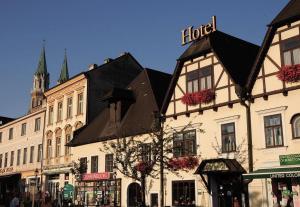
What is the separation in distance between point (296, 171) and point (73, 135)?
2306 centimetres

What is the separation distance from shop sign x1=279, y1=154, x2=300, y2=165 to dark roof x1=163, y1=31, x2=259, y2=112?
16.2 ft

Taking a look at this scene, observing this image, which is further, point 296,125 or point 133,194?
point 133,194

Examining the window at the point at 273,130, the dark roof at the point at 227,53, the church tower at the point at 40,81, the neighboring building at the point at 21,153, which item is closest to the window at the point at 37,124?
the neighboring building at the point at 21,153

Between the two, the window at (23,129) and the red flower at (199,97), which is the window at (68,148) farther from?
the red flower at (199,97)

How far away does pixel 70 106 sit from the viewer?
4050 cm

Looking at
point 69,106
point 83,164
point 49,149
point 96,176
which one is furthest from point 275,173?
point 49,149

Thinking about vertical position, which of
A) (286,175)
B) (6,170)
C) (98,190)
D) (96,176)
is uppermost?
(6,170)

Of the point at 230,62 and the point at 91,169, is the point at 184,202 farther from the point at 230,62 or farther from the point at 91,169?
the point at 91,169

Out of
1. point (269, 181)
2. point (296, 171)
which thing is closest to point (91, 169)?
point (269, 181)

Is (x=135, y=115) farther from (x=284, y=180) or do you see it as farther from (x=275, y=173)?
(x=275, y=173)

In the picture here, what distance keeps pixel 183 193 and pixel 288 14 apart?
11.8 metres

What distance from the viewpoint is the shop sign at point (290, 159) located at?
19141 millimetres

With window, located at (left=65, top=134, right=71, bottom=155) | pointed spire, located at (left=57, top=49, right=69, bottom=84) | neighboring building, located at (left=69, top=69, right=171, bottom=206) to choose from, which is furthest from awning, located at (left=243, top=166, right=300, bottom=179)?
pointed spire, located at (left=57, top=49, right=69, bottom=84)

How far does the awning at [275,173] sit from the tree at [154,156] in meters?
4.87
